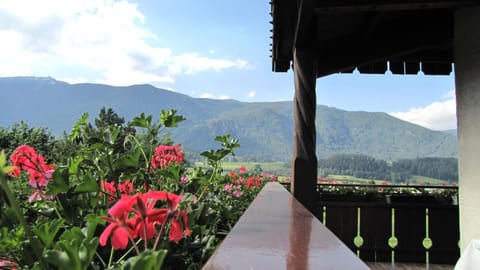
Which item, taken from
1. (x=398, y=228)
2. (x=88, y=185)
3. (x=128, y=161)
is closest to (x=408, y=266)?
(x=398, y=228)

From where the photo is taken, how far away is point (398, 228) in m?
4.52

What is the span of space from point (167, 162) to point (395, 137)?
3470 inches

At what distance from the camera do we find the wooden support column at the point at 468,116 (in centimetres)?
274

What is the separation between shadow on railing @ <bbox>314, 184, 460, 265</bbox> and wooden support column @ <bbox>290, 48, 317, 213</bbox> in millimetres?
1876

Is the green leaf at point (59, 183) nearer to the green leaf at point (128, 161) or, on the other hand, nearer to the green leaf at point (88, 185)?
the green leaf at point (88, 185)

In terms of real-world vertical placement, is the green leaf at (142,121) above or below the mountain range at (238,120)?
below

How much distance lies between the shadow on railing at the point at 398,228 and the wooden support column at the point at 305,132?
1.88 metres

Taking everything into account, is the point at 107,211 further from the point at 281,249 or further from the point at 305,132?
the point at 305,132

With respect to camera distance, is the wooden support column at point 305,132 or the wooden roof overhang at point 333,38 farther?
the wooden support column at point 305,132

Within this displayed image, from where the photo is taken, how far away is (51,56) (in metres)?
117

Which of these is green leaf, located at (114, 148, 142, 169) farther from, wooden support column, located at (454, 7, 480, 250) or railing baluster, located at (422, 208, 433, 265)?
railing baluster, located at (422, 208, 433, 265)

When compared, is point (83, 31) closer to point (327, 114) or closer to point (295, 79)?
point (327, 114)

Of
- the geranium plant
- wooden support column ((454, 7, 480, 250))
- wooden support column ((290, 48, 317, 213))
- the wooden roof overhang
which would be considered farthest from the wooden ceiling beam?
the geranium plant

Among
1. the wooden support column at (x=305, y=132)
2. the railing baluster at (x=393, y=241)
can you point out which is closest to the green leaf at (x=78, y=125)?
the wooden support column at (x=305, y=132)
